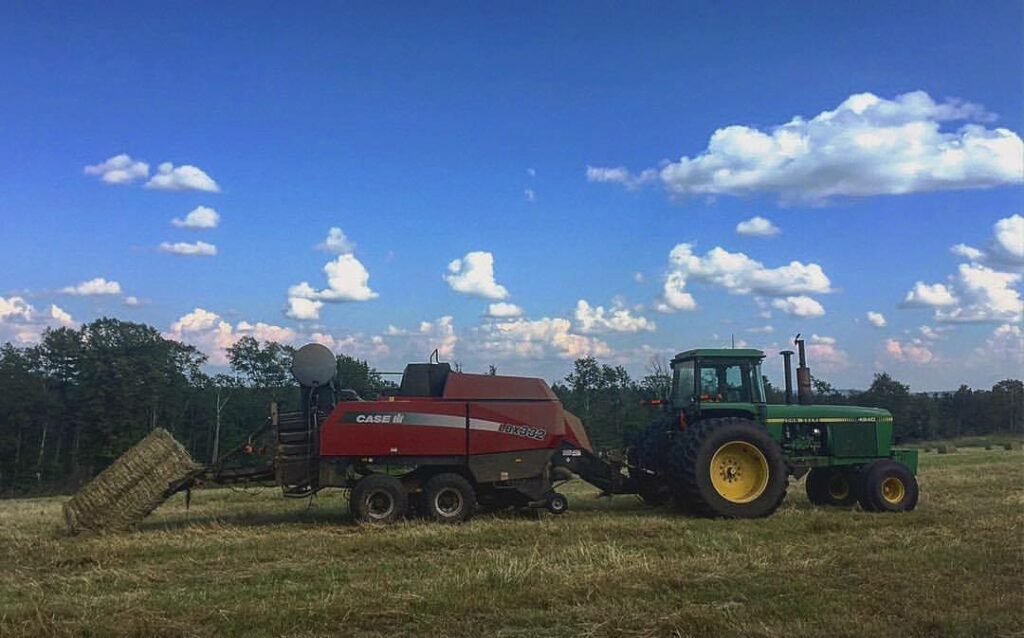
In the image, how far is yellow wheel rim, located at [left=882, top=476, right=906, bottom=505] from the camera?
11.6 metres

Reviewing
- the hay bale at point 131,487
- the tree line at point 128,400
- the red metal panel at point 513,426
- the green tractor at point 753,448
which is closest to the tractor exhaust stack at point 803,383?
the green tractor at point 753,448

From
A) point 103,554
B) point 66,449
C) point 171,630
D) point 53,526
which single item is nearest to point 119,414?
point 66,449

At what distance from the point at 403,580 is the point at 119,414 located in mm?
50410

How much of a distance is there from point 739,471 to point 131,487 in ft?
26.4

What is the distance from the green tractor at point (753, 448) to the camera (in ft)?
36.4

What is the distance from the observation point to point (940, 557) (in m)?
7.52

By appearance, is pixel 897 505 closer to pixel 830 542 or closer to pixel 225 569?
pixel 830 542

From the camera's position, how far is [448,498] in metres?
10.8

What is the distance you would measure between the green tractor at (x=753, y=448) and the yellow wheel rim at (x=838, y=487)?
0.02m

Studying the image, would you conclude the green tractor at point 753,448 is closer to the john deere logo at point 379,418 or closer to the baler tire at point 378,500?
the baler tire at point 378,500

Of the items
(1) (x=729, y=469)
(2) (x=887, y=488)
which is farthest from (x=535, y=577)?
(2) (x=887, y=488)

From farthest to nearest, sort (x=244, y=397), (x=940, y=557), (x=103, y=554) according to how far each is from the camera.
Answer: (x=244, y=397)
(x=103, y=554)
(x=940, y=557)

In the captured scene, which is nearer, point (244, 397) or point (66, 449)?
point (66, 449)

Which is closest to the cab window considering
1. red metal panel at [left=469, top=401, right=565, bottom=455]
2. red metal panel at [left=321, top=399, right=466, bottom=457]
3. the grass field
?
the grass field
